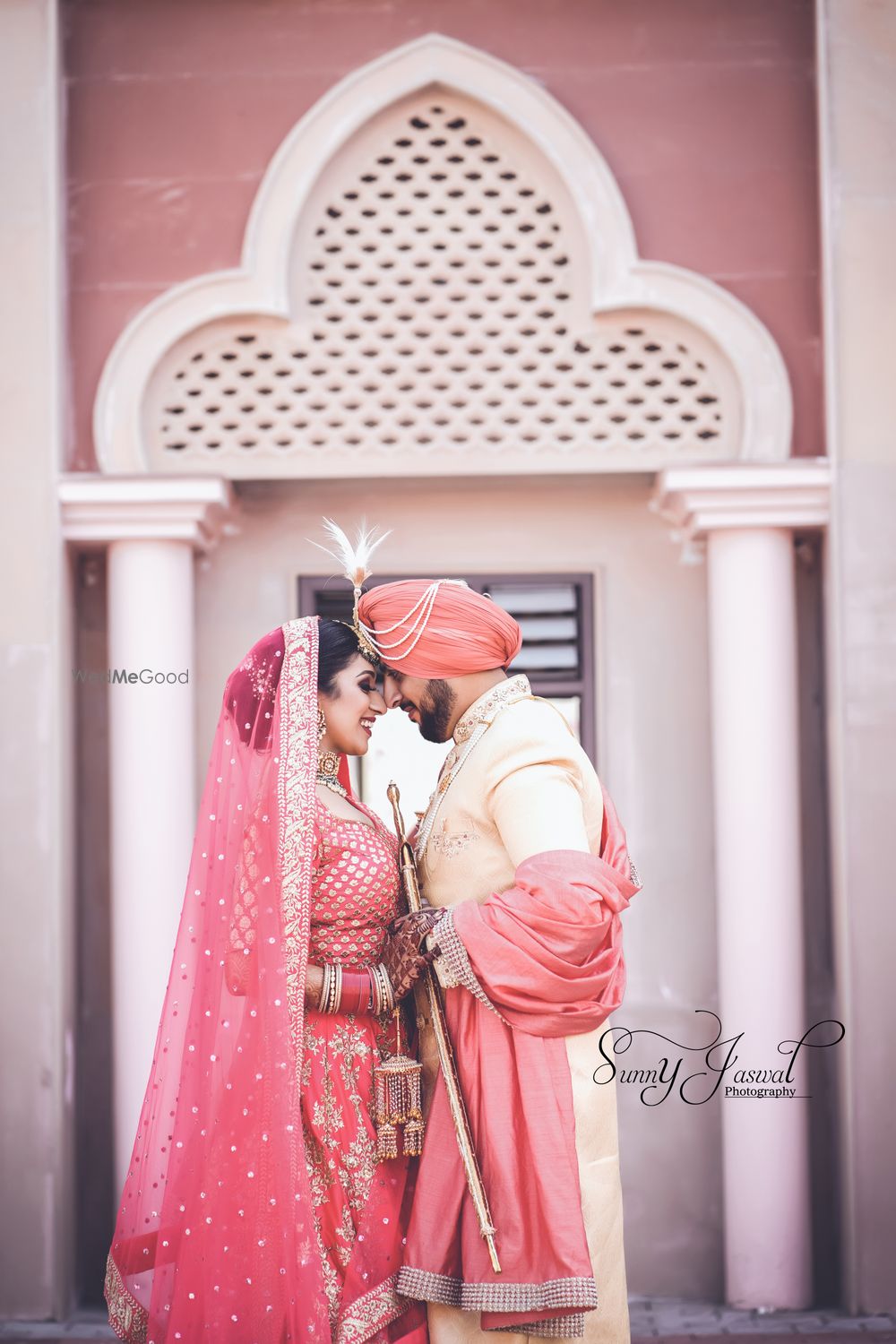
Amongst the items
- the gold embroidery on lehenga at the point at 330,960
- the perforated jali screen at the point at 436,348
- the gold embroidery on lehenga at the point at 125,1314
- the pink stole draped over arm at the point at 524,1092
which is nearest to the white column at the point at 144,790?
the perforated jali screen at the point at 436,348

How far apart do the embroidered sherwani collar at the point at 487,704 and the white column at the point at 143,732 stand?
5.78ft

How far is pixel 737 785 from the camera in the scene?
4707 mm

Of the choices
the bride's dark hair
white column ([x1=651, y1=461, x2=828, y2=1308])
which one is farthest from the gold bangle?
white column ([x1=651, y1=461, x2=828, y2=1308])

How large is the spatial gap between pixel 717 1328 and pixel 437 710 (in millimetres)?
2509

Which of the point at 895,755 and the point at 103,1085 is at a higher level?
the point at 895,755

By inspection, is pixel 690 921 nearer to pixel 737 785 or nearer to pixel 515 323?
pixel 737 785

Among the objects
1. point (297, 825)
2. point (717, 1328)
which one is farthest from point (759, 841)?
point (297, 825)

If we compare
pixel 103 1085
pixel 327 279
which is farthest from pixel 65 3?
pixel 103 1085

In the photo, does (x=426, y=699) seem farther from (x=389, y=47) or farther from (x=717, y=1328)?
(x=389, y=47)

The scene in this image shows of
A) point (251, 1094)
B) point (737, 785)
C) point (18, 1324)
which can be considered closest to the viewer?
point (251, 1094)

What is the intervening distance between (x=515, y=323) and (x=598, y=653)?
119cm

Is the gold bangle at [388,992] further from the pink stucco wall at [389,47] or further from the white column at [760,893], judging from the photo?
the pink stucco wall at [389,47]

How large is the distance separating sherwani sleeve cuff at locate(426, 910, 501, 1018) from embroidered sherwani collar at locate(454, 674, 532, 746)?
1.49 feet

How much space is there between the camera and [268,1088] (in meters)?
2.87
